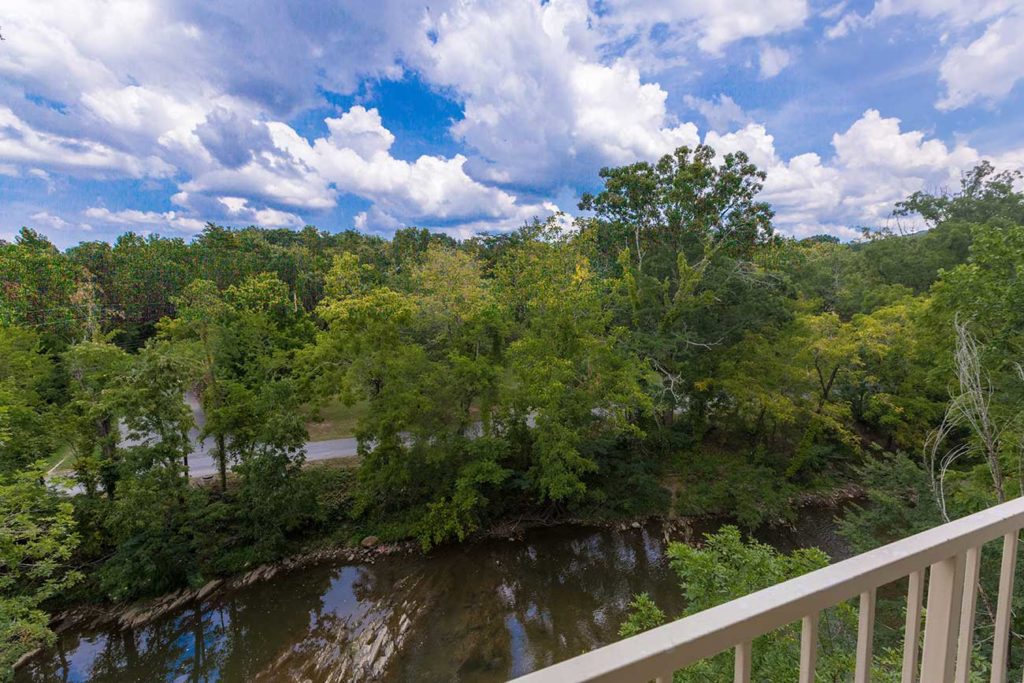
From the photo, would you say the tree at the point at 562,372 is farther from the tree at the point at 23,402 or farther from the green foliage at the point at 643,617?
the tree at the point at 23,402

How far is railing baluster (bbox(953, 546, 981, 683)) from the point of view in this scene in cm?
101

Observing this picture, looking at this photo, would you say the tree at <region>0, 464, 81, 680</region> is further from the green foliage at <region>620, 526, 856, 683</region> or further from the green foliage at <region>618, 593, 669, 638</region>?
the green foliage at <region>620, 526, 856, 683</region>

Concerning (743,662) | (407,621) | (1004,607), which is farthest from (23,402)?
(1004,607)

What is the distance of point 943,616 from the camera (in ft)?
3.36

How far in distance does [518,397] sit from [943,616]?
783 cm

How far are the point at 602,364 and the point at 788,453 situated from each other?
6402mm

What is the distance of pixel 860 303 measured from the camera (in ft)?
55.3

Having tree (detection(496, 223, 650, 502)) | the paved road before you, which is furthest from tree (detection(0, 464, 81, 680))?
tree (detection(496, 223, 650, 502))

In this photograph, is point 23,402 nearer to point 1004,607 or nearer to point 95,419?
point 95,419

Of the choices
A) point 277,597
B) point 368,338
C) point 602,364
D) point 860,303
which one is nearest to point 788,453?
point 602,364

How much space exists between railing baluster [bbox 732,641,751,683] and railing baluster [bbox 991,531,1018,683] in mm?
778

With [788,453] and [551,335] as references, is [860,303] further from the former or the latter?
[551,335]

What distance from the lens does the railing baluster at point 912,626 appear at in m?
0.94

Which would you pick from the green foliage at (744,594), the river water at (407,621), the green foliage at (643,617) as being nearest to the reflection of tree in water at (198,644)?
the river water at (407,621)
